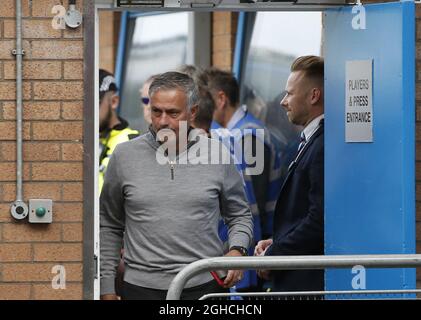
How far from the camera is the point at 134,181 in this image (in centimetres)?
631

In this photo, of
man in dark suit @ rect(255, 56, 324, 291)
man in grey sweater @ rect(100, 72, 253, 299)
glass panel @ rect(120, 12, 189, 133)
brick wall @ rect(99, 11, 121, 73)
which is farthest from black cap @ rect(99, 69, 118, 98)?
brick wall @ rect(99, 11, 121, 73)

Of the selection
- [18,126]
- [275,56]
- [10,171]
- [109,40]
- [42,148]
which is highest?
[109,40]

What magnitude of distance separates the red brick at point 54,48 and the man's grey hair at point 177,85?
0.40 m

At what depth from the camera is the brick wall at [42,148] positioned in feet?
20.8

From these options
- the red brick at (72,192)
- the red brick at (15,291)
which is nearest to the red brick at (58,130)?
the red brick at (72,192)

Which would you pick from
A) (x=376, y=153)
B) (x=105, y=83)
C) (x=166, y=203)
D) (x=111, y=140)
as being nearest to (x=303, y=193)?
(x=376, y=153)

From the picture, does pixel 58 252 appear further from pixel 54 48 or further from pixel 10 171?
pixel 54 48

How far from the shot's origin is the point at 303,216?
22.0ft

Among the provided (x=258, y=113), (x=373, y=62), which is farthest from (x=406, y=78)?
(x=258, y=113)

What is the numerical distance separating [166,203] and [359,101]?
1.07 metres

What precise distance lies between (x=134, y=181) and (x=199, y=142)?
406mm

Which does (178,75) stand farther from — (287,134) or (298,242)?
(287,134)

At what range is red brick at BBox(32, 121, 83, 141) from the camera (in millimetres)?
6344

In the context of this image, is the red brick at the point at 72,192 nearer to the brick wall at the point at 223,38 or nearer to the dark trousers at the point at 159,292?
the dark trousers at the point at 159,292
